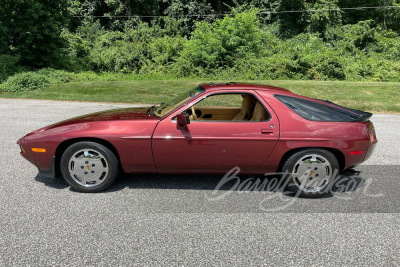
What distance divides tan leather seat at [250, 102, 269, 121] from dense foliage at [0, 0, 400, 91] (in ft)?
53.4

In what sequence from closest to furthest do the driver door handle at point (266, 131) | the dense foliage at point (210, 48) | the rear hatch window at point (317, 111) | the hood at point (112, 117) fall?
the driver door handle at point (266, 131) → the rear hatch window at point (317, 111) → the hood at point (112, 117) → the dense foliage at point (210, 48)

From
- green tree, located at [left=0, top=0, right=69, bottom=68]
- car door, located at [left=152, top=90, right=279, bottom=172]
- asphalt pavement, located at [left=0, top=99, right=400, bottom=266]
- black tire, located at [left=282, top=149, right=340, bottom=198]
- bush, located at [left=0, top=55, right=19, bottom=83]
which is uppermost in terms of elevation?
green tree, located at [left=0, top=0, right=69, bottom=68]

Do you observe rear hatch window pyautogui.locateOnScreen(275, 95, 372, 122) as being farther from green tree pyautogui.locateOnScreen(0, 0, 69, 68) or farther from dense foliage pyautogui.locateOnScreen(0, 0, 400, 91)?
green tree pyautogui.locateOnScreen(0, 0, 69, 68)

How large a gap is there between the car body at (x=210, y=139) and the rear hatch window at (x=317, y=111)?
0.01 m

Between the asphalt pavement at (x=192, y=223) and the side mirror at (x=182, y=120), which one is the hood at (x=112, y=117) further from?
the asphalt pavement at (x=192, y=223)

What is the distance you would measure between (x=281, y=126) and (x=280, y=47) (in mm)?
21480

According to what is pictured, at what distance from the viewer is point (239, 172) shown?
4.23 metres

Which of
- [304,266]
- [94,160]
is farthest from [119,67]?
[304,266]

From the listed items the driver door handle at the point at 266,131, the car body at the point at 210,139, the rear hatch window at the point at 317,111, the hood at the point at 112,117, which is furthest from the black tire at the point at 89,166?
the rear hatch window at the point at 317,111

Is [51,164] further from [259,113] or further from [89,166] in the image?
[259,113]

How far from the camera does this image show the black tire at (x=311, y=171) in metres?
4.02

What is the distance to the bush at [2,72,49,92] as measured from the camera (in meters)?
16.9

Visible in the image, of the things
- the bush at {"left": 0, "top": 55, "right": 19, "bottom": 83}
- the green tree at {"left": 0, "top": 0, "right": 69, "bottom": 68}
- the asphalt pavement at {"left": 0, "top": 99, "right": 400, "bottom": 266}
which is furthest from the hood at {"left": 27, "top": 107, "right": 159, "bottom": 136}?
the green tree at {"left": 0, "top": 0, "right": 69, "bottom": 68}

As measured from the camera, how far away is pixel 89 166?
4.02m
